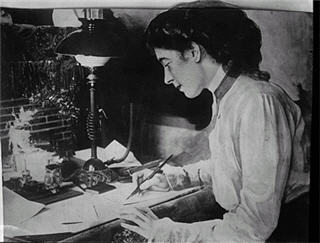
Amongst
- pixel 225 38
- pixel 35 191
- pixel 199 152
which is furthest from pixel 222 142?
pixel 35 191

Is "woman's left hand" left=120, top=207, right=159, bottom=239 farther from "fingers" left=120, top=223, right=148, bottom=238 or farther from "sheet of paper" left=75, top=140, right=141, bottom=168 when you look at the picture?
"sheet of paper" left=75, top=140, right=141, bottom=168

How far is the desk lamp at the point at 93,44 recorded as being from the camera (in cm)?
100

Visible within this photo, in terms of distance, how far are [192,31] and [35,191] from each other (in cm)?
47

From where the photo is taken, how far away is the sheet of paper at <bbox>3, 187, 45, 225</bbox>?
3.36ft

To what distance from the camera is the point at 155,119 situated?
3.39 feet

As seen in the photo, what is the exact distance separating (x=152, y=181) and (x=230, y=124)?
208 mm

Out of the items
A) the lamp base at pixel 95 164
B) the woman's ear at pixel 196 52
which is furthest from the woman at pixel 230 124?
the lamp base at pixel 95 164

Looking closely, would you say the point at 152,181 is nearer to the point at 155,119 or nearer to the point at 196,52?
the point at 155,119

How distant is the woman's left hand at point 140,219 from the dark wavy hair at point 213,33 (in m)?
0.35

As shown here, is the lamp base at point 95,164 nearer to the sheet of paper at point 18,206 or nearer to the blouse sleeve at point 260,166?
the sheet of paper at point 18,206

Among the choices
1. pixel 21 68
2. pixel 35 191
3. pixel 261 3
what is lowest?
pixel 35 191

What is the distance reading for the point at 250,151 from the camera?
3.44 ft

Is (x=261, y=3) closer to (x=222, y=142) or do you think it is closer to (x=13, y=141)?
(x=222, y=142)

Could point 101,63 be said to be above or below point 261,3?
below
